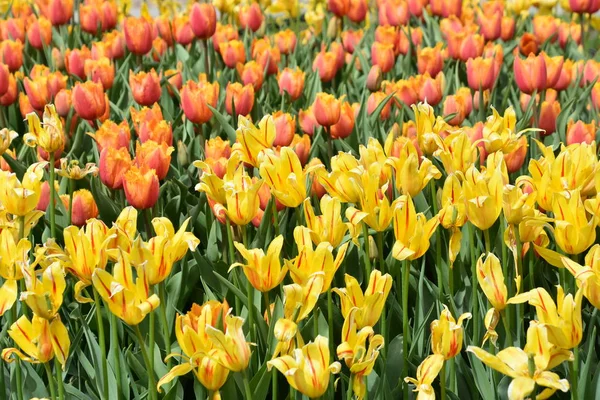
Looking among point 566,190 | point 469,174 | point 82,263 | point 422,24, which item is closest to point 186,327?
point 82,263

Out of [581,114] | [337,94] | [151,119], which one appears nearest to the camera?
[151,119]

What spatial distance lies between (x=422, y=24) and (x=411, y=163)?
3.09 m

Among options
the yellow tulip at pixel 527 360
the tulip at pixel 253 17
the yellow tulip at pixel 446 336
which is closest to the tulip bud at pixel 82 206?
the yellow tulip at pixel 446 336

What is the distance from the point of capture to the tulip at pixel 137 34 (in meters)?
3.47

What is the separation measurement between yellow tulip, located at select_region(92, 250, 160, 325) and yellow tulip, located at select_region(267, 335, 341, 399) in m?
0.25

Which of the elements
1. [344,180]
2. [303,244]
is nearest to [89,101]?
[344,180]

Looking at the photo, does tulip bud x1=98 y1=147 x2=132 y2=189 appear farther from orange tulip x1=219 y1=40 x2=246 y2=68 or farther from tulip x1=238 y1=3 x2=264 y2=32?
tulip x1=238 y1=3 x2=264 y2=32

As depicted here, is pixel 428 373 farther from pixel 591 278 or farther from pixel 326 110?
pixel 326 110

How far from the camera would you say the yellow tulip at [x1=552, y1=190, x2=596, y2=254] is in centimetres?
162

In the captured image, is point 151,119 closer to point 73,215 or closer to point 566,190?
point 73,215

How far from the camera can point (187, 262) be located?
2.12 metres

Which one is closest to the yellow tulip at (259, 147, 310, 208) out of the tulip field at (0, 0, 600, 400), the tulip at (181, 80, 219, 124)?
the tulip field at (0, 0, 600, 400)

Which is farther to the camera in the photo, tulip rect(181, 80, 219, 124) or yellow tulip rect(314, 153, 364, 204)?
tulip rect(181, 80, 219, 124)

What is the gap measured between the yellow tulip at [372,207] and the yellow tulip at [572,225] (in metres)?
0.30
